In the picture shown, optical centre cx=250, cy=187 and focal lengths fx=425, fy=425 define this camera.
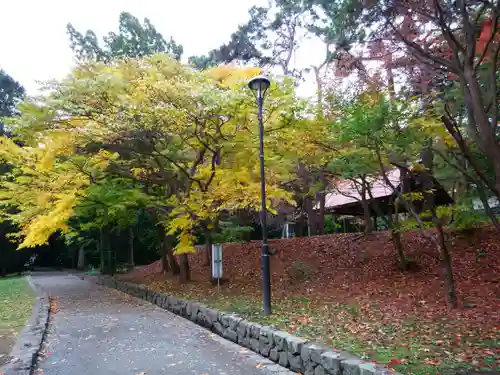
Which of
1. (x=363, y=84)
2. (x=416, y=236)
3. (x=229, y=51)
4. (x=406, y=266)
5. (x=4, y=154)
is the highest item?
(x=229, y=51)

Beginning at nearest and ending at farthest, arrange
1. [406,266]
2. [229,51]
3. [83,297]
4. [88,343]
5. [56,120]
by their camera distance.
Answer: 1. [88,343]
2. [56,120]
3. [406,266]
4. [83,297]
5. [229,51]

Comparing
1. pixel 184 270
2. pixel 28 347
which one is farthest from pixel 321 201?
pixel 28 347

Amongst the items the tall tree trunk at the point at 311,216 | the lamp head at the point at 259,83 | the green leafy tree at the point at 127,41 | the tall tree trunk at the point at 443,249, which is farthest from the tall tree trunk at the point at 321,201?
the green leafy tree at the point at 127,41

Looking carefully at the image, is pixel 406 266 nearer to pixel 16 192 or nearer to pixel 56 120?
pixel 56 120

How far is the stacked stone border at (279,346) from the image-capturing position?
4.96 m

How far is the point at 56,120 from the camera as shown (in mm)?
10898

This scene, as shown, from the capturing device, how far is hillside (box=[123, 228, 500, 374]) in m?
5.77

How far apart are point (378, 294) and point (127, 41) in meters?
22.0

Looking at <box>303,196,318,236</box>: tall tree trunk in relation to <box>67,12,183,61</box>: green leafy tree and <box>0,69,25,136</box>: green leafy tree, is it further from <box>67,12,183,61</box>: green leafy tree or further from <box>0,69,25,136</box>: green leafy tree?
<box>0,69,25,136</box>: green leafy tree

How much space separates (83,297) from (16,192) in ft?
14.3

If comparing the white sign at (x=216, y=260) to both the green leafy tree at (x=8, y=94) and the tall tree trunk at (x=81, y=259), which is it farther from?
the green leafy tree at (x=8, y=94)

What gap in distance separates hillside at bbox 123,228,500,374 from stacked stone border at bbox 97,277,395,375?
466mm

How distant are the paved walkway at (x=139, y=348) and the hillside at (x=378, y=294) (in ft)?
3.54

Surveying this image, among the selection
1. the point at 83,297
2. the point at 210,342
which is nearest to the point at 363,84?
the point at 210,342
